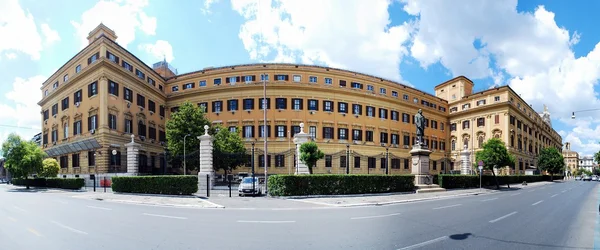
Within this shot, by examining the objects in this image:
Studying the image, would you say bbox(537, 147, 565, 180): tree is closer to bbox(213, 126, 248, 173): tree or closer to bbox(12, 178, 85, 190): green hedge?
bbox(213, 126, 248, 173): tree

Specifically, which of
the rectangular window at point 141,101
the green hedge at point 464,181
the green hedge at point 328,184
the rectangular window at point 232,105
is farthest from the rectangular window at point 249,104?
the green hedge at point 464,181

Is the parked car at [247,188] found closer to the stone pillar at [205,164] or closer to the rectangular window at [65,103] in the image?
the stone pillar at [205,164]

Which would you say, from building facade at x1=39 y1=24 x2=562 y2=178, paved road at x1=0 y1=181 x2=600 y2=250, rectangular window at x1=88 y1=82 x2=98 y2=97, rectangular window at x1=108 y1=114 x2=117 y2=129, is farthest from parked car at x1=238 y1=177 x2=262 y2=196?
rectangular window at x1=88 y1=82 x2=98 y2=97

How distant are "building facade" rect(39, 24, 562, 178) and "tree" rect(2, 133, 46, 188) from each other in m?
4.14

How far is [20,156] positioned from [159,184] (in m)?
22.3

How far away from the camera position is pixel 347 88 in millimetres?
44219

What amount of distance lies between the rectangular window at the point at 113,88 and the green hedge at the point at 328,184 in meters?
25.6

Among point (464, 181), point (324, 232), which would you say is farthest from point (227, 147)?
point (324, 232)

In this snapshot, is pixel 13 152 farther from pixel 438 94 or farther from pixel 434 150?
pixel 438 94

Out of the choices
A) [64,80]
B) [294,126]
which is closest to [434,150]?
[294,126]

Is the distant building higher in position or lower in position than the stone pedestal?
lower

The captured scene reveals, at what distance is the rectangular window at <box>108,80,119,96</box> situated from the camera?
114 feet

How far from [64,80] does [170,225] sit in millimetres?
42591

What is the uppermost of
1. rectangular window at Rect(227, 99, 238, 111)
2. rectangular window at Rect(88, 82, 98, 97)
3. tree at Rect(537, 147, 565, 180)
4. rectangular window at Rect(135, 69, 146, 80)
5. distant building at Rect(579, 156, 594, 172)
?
rectangular window at Rect(135, 69, 146, 80)
